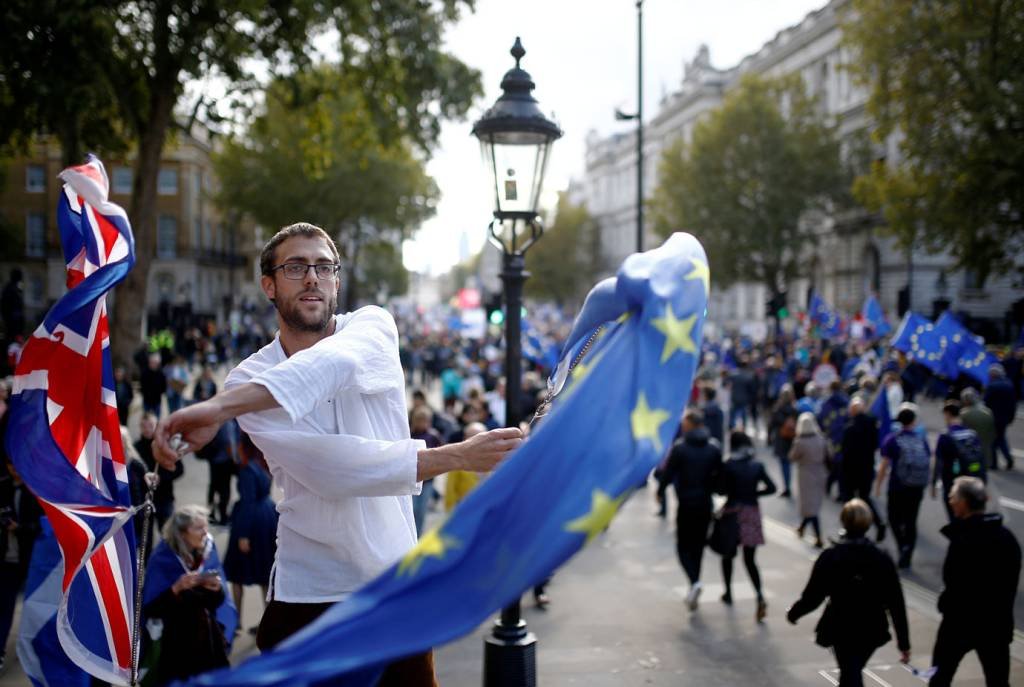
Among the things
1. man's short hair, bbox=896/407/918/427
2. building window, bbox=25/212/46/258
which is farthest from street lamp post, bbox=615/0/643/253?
building window, bbox=25/212/46/258

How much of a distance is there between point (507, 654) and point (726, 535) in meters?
4.16

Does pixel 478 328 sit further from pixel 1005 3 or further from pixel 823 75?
pixel 823 75

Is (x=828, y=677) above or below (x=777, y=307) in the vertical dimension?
below

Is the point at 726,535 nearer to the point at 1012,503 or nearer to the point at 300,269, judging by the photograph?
the point at 1012,503

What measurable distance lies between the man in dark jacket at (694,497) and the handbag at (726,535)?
7.9 inches

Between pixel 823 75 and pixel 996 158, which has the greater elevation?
pixel 823 75

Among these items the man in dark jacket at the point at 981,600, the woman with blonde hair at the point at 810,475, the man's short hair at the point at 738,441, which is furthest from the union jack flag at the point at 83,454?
the woman with blonde hair at the point at 810,475

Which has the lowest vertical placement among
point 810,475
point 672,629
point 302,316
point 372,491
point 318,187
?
point 672,629

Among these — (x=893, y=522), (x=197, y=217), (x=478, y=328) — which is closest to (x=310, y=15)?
(x=893, y=522)

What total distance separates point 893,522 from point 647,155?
260 feet

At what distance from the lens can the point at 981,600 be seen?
6223 millimetres

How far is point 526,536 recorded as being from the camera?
202cm

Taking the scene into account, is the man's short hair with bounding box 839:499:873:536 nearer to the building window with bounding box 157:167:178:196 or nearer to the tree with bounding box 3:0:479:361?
the tree with bounding box 3:0:479:361

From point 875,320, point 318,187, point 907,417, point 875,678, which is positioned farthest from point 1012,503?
point 318,187
